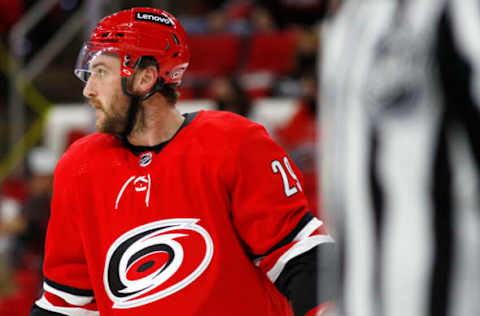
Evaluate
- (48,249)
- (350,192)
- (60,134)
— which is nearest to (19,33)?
(60,134)

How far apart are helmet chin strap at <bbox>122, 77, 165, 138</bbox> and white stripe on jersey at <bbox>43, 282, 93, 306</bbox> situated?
461 mm

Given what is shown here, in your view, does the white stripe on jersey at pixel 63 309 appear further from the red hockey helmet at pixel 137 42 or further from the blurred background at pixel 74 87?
the blurred background at pixel 74 87

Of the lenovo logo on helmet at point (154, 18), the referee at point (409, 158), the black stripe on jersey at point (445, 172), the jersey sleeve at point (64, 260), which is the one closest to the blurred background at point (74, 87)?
the lenovo logo on helmet at point (154, 18)

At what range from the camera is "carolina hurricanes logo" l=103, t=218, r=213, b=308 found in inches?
68.8

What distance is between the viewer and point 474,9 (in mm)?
647

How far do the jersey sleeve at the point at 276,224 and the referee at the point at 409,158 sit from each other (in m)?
0.89

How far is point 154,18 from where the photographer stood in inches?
73.0

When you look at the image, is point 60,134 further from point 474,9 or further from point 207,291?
point 474,9

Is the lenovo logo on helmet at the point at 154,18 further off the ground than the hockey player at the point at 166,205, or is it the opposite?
the lenovo logo on helmet at the point at 154,18

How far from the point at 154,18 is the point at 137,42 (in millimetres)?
97

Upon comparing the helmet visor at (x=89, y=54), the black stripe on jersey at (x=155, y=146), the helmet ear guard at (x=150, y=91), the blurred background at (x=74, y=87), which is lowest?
the blurred background at (x=74, y=87)

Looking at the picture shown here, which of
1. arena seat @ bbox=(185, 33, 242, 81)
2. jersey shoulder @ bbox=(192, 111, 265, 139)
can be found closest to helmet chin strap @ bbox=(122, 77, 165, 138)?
jersey shoulder @ bbox=(192, 111, 265, 139)

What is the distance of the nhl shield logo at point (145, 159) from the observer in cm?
183

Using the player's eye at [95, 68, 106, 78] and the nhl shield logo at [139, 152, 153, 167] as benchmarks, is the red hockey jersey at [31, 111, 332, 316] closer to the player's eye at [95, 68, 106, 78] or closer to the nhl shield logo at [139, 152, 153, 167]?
the nhl shield logo at [139, 152, 153, 167]
